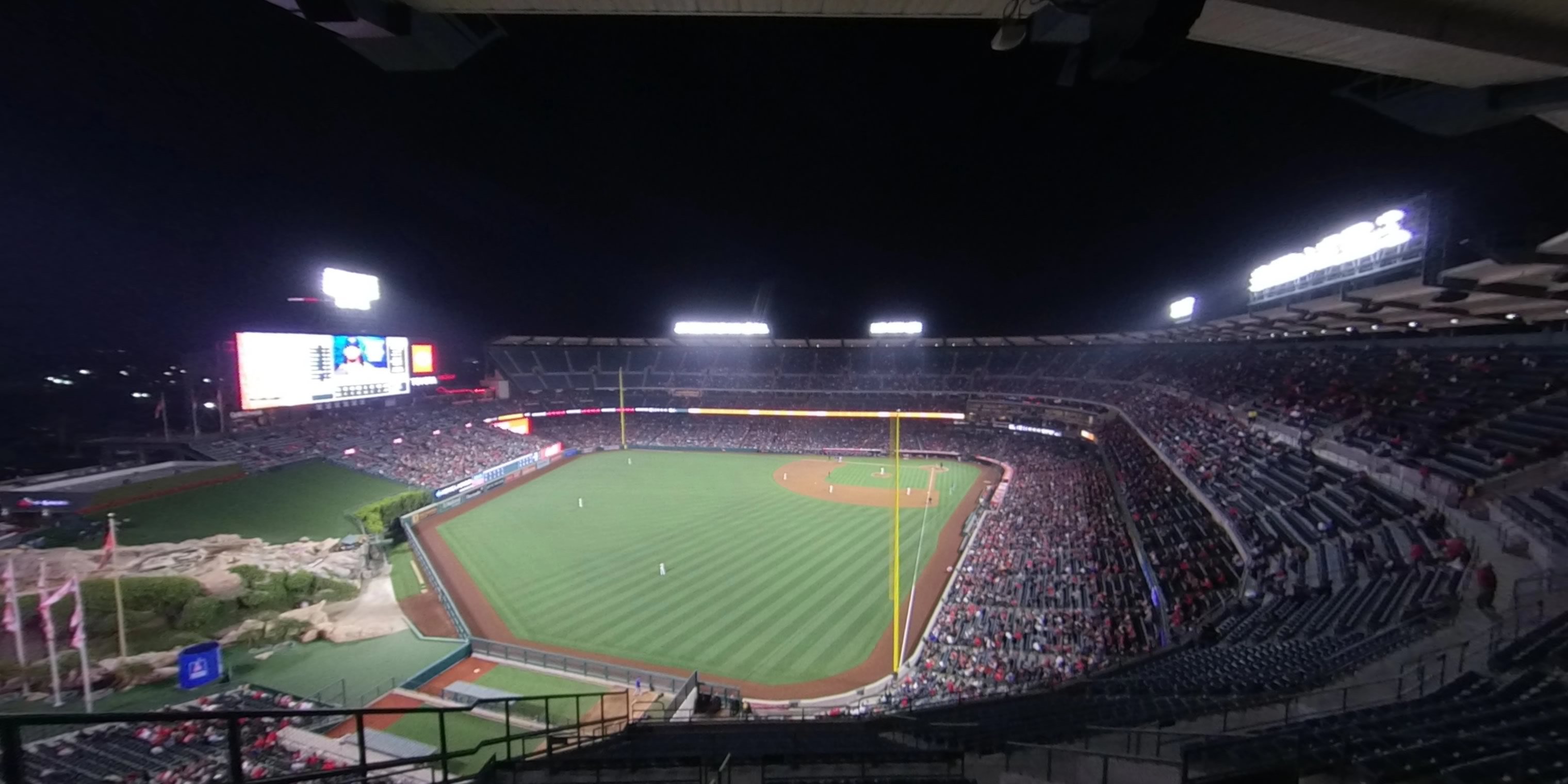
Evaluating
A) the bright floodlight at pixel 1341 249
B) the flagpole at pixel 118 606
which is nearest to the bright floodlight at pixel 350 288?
the flagpole at pixel 118 606

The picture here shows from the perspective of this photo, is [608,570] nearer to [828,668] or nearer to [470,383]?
[828,668]

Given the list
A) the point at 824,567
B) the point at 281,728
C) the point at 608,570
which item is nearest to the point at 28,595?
the point at 281,728

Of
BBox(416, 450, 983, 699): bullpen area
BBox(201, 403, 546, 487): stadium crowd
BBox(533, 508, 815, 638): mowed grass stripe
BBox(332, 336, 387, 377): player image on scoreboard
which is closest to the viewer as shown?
BBox(416, 450, 983, 699): bullpen area

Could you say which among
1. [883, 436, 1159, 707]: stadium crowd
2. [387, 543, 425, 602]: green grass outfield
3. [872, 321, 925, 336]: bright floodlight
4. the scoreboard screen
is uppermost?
[872, 321, 925, 336]: bright floodlight

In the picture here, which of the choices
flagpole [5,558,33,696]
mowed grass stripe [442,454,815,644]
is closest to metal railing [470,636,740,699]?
mowed grass stripe [442,454,815,644]

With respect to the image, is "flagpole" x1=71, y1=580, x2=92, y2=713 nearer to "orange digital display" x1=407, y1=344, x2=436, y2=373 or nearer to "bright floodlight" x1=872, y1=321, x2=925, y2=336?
"orange digital display" x1=407, y1=344, x2=436, y2=373

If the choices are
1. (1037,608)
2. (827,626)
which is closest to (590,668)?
(827,626)

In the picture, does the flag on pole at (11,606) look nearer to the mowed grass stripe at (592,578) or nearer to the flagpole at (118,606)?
the flagpole at (118,606)
